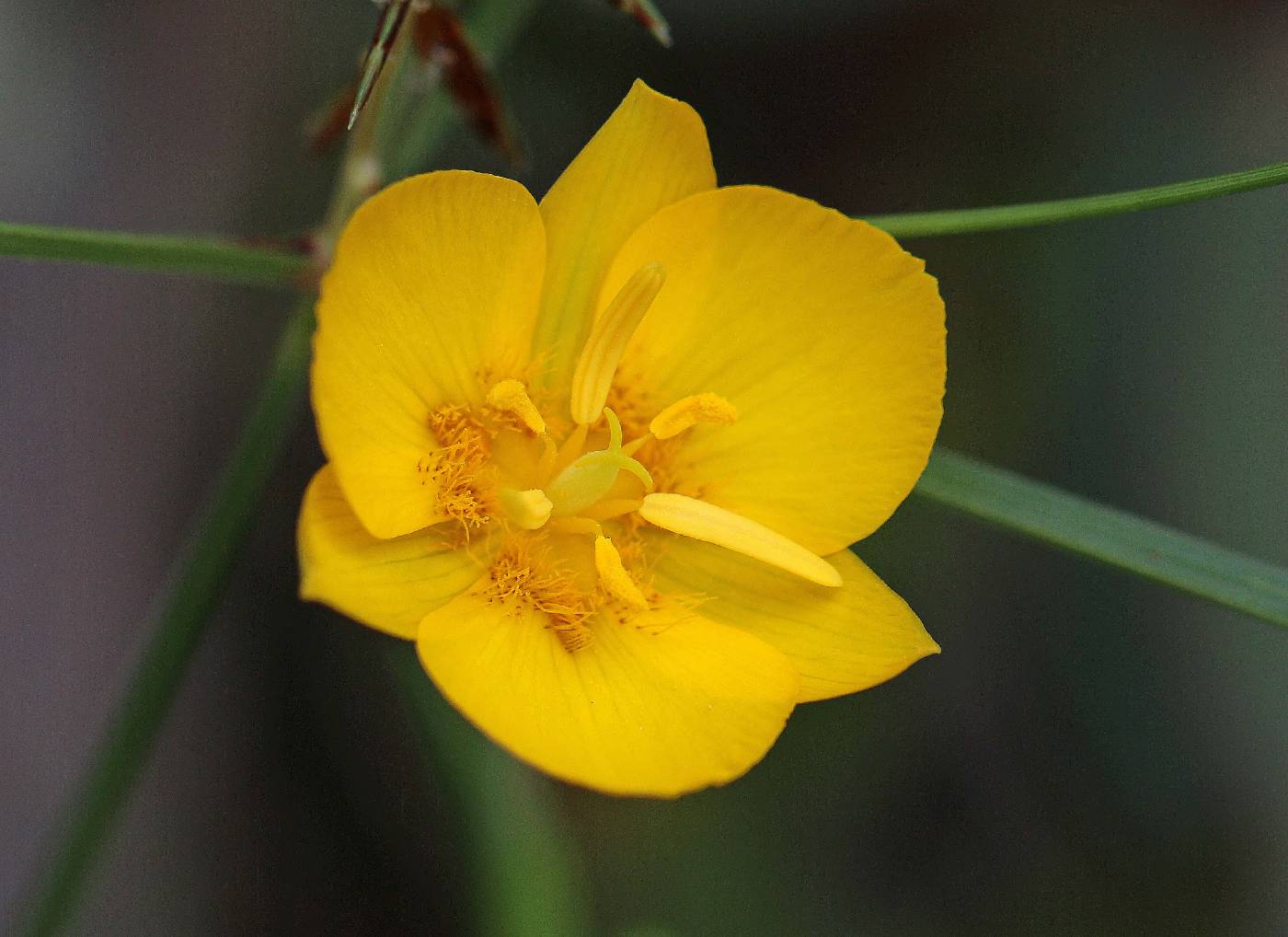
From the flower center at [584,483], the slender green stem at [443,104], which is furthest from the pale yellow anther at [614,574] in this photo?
the slender green stem at [443,104]

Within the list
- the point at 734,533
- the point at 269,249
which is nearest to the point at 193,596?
the point at 269,249

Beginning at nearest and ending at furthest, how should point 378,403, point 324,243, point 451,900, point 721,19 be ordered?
point 378,403, point 324,243, point 451,900, point 721,19

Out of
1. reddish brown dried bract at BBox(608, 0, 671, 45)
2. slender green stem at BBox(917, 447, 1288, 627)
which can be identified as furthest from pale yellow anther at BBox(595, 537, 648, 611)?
reddish brown dried bract at BBox(608, 0, 671, 45)

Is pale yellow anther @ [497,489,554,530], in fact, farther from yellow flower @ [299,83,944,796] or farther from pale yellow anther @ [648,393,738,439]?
pale yellow anther @ [648,393,738,439]

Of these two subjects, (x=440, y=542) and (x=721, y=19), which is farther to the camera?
(x=721, y=19)

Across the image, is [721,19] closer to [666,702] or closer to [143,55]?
[143,55]

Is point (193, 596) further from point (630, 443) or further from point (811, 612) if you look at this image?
point (811, 612)

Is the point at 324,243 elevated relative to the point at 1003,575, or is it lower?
elevated

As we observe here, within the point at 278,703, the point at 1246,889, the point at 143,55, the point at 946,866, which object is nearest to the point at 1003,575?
the point at 946,866
